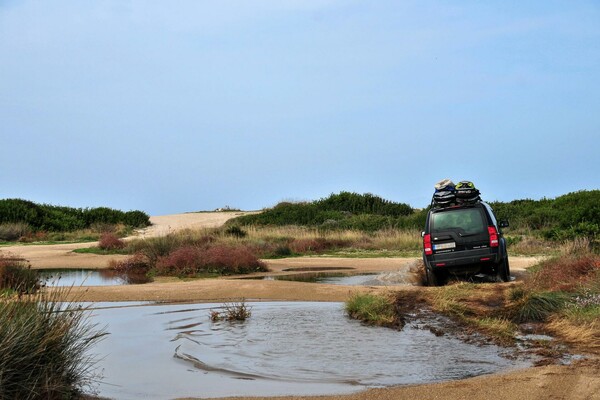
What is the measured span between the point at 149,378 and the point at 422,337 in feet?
15.9

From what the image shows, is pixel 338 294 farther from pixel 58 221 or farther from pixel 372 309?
pixel 58 221

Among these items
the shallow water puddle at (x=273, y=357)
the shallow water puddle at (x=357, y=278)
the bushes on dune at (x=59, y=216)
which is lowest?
the shallow water puddle at (x=273, y=357)

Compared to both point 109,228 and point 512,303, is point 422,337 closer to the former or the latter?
point 512,303

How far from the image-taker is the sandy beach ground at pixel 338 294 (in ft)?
27.3

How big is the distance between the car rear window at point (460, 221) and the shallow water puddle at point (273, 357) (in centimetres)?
417

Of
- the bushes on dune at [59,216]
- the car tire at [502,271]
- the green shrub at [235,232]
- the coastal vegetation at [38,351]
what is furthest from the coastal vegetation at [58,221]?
the coastal vegetation at [38,351]

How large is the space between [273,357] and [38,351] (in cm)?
403

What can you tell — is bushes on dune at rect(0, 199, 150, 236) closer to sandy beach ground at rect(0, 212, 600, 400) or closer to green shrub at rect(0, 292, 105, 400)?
sandy beach ground at rect(0, 212, 600, 400)

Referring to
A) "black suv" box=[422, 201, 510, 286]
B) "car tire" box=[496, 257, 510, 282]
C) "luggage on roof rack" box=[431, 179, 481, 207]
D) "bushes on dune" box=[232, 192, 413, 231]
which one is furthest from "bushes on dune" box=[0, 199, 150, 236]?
"car tire" box=[496, 257, 510, 282]

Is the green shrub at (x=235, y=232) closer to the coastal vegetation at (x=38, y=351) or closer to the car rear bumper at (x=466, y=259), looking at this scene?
the car rear bumper at (x=466, y=259)

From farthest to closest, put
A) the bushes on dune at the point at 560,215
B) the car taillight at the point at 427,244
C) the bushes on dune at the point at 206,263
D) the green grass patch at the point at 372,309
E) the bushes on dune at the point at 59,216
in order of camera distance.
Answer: the bushes on dune at the point at 59,216 < the bushes on dune at the point at 560,215 < the bushes on dune at the point at 206,263 < the car taillight at the point at 427,244 < the green grass patch at the point at 372,309

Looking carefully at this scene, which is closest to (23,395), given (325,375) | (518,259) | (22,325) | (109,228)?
(22,325)

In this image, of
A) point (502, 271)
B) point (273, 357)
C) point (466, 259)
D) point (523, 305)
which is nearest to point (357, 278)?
point (502, 271)

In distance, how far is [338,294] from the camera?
18141 millimetres
